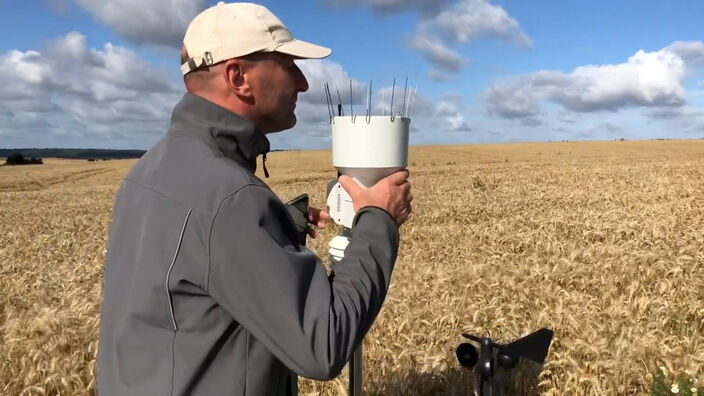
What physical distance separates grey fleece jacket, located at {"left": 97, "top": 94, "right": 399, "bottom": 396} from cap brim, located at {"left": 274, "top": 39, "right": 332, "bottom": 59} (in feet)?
0.89

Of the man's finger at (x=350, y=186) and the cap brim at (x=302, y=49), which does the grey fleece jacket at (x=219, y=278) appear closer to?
the man's finger at (x=350, y=186)

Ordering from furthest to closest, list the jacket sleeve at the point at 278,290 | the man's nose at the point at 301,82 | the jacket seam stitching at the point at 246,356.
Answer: the man's nose at the point at 301,82, the jacket seam stitching at the point at 246,356, the jacket sleeve at the point at 278,290

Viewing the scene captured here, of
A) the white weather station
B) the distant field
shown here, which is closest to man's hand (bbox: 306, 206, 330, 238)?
the white weather station

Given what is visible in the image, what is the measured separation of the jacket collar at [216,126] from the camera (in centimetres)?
184

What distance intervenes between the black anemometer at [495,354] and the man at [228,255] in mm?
1084

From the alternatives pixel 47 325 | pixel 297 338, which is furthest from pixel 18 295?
pixel 297 338

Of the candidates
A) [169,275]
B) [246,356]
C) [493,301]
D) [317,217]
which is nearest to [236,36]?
[169,275]

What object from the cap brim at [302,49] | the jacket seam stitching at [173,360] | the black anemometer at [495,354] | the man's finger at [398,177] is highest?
the cap brim at [302,49]

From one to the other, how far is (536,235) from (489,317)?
180 inches

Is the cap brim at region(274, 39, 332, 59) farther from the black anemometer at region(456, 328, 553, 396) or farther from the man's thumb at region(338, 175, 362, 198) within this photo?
the black anemometer at region(456, 328, 553, 396)

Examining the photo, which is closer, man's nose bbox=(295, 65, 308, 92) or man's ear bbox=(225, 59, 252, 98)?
man's ear bbox=(225, 59, 252, 98)

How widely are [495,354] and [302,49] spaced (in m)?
1.71

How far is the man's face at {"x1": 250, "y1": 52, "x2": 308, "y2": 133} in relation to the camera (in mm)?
1862

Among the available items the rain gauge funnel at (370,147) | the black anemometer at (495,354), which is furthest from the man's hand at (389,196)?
the black anemometer at (495,354)
